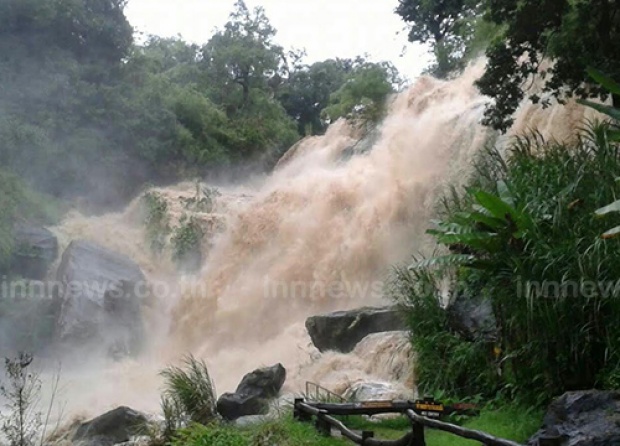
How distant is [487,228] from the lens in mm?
7637

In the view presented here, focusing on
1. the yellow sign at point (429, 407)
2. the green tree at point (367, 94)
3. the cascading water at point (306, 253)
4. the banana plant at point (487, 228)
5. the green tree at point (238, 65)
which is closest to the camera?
the yellow sign at point (429, 407)

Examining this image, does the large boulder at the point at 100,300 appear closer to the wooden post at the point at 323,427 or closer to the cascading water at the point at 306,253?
the cascading water at the point at 306,253

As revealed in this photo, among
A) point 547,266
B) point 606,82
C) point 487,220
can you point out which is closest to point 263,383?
point 487,220

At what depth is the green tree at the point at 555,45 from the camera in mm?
8883

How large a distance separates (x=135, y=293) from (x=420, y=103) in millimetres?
8562

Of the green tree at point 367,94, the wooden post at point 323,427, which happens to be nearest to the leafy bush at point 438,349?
the wooden post at point 323,427

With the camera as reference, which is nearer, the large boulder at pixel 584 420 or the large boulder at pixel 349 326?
the large boulder at pixel 584 420

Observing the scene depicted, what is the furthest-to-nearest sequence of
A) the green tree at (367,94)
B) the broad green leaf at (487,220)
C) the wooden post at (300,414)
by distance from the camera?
1. the green tree at (367,94)
2. the wooden post at (300,414)
3. the broad green leaf at (487,220)

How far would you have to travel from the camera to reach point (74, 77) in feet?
79.7

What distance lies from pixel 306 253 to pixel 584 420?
11.9 m

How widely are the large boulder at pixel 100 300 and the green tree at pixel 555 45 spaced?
10877 millimetres

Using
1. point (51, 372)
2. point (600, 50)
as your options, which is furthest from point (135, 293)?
point (600, 50)

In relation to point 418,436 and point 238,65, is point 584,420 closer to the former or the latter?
point 418,436

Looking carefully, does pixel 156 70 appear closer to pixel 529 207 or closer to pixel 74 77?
pixel 74 77
